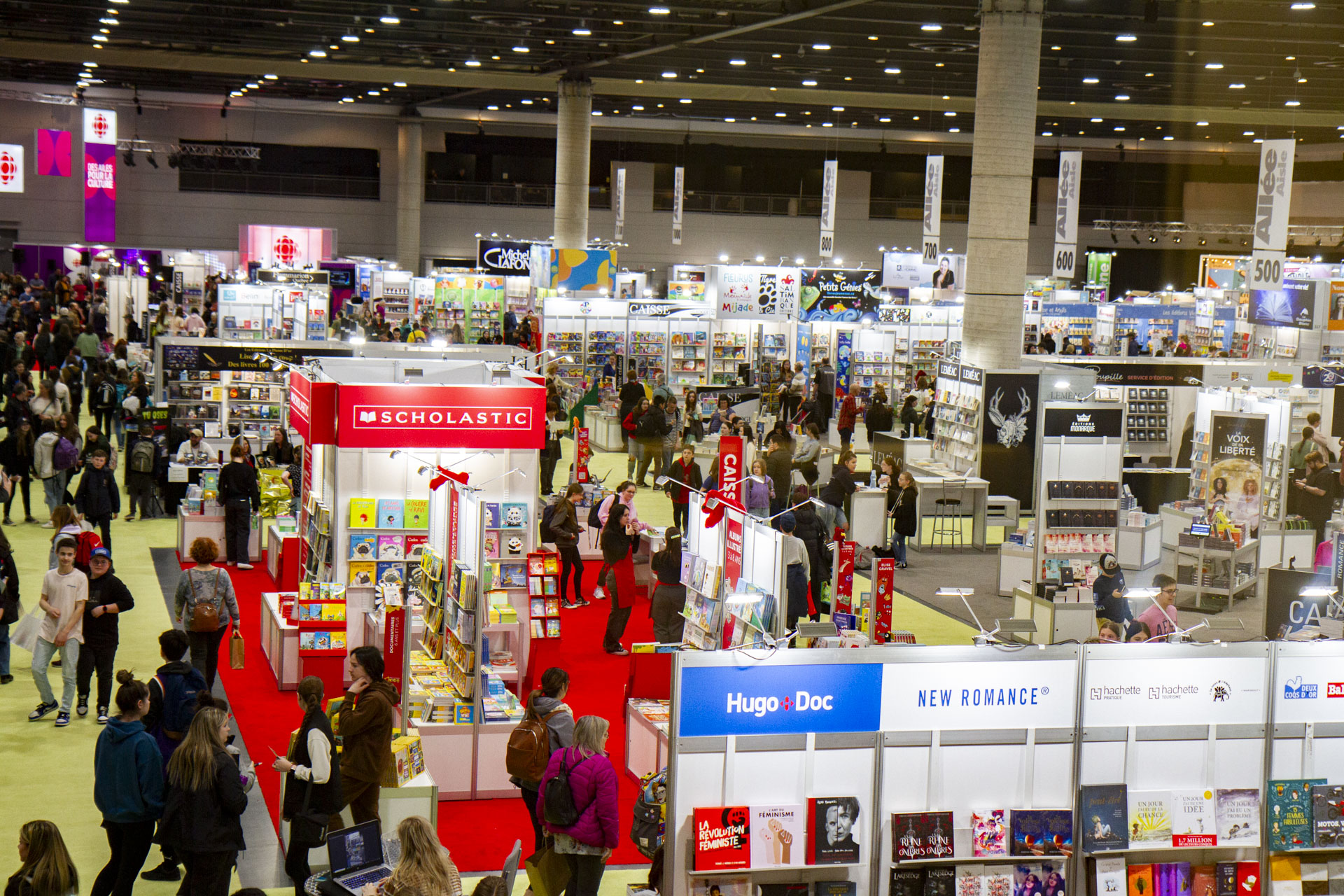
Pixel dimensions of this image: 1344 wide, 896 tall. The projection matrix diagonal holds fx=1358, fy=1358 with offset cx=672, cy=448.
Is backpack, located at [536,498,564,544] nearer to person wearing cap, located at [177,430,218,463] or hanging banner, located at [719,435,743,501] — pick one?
hanging banner, located at [719,435,743,501]

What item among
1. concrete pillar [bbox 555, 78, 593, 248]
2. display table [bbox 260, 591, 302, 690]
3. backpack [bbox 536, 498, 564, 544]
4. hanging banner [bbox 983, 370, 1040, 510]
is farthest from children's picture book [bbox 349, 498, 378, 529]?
concrete pillar [bbox 555, 78, 593, 248]

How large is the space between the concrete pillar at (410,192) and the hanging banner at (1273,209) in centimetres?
2874

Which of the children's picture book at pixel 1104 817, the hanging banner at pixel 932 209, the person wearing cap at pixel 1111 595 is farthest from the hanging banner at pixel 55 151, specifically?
the children's picture book at pixel 1104 817

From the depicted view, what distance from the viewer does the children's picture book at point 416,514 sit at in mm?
11266

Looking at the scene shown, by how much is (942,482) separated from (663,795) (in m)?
10.2

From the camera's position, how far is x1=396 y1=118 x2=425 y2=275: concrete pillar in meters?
39.1

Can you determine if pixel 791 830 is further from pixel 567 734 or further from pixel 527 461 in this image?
pixel 527 461

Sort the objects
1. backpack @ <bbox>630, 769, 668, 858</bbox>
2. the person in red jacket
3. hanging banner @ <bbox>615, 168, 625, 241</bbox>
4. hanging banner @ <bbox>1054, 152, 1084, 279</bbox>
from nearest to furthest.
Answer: backpack @ <bbox>630, 769, 668, 858</bbox>
hanging banner @ <bbox>1054, 152, 1084, 279</bbox>
the person in red jacket
hanging banner @ <bbox>615, 168, 625, 241</bbox>

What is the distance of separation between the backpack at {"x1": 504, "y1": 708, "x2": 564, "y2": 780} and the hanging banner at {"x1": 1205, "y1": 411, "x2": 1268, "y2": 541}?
9499 millimetres

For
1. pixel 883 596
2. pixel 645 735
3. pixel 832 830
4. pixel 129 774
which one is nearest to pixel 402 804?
pixel 129 774

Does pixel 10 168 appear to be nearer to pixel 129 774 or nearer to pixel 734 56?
pixel 734 56

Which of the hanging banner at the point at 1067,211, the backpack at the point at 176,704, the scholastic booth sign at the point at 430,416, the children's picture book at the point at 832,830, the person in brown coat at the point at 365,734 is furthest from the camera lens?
the hanging banner at the point at 1067,211

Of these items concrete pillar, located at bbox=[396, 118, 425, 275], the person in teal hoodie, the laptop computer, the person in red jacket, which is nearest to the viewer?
A: the laptop computer

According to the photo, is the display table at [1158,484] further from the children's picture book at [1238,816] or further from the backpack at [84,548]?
A: the backpack at [84,548]
